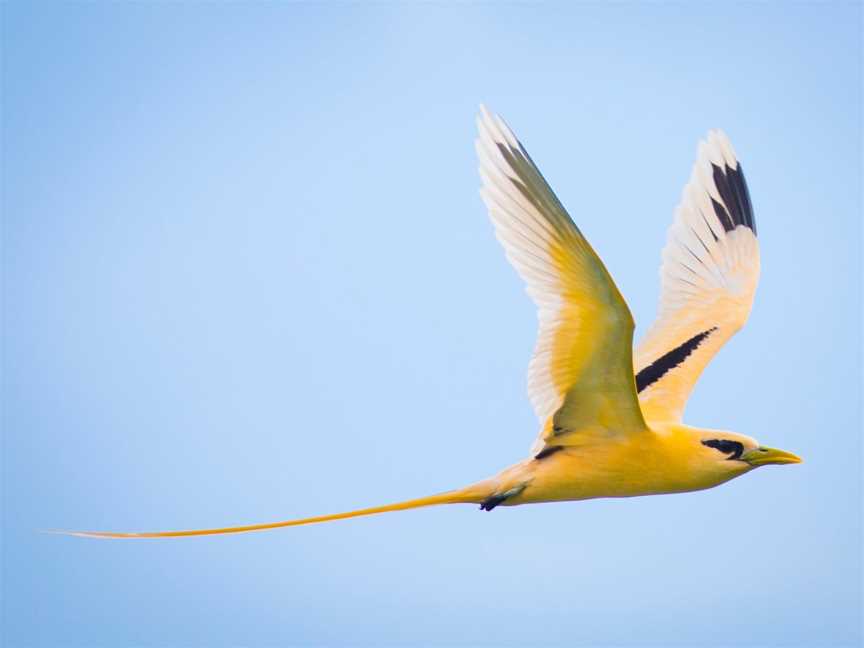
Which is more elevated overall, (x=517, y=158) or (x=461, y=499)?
(x=517, y=158)

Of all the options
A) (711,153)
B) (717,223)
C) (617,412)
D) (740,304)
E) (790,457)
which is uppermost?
(711,153)

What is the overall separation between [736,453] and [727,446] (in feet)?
0.29

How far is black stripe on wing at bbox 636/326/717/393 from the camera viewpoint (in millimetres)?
7754

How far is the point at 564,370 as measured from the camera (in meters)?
6.18

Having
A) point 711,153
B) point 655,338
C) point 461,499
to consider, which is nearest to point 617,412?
point 461,499

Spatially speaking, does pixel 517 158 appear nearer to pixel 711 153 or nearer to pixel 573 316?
pixel 573 316

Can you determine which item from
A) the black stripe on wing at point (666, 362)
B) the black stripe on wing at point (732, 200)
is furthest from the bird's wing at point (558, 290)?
the black stripe on wing at point (732, 200)

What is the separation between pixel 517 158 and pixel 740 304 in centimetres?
366

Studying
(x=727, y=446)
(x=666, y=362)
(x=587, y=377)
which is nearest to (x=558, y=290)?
(x=587, y=377)

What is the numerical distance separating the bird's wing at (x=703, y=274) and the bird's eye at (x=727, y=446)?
1009 mm

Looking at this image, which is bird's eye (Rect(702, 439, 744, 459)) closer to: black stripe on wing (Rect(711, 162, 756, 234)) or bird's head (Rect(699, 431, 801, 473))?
bird's head (Rect(699, 431, 801, 473))

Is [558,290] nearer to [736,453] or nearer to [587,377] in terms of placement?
[587,377]

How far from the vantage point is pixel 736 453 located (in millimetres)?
6750

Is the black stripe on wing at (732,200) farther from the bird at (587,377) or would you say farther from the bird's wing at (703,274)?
the bird at (587,377)
